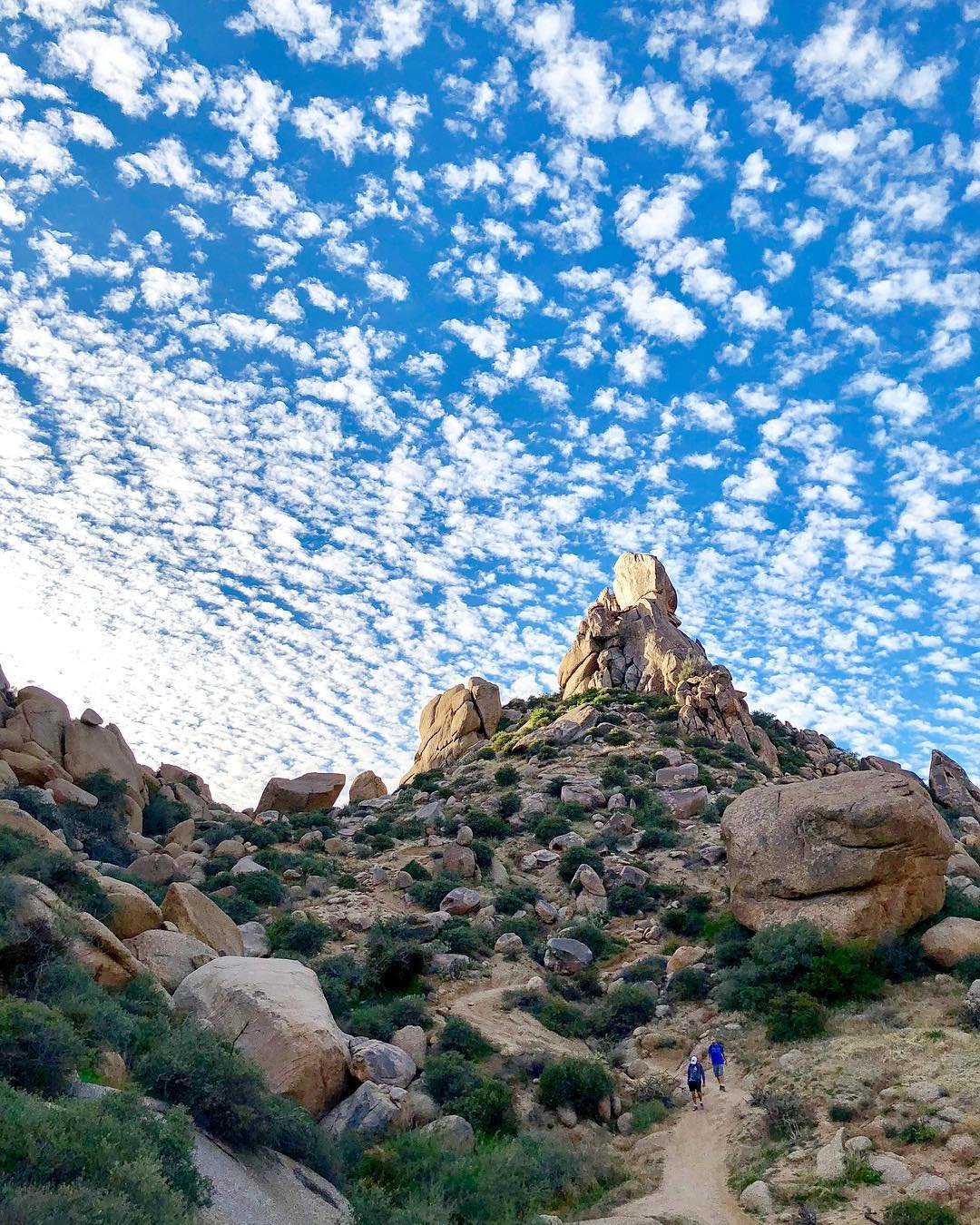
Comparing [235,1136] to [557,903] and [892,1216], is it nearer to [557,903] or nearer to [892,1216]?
[892,1216]

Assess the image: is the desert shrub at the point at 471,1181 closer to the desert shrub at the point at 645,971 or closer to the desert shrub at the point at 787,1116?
the desert shrub at the point at 787,1116

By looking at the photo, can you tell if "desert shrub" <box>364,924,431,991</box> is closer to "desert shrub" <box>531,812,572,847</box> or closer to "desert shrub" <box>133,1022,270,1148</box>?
"desert shrub" <box>133,1022,270,1148</box>

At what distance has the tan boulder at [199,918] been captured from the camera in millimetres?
18812

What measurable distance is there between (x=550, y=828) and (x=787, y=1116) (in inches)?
832

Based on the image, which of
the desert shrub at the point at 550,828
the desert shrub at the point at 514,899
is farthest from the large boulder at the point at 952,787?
the desert shrub at the point at 514,899

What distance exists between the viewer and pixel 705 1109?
17078 millimetres

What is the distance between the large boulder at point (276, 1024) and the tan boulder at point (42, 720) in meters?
27.5

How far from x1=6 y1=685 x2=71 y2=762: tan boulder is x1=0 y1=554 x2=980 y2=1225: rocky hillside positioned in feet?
0.49

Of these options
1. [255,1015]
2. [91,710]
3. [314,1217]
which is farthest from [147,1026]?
[91,710]

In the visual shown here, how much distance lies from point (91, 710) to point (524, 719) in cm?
3020

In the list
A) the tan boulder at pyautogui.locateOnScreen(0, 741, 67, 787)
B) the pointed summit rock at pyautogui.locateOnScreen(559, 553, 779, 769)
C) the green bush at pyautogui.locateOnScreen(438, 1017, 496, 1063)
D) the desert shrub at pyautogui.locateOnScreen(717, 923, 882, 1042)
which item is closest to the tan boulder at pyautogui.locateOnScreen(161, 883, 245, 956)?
the green bush at pyautogui.locateOnScreen(438, 1017, 496, 1063)

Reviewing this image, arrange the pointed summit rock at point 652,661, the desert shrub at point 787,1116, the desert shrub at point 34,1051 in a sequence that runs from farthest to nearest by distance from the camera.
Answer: the pointed summit rock at point 652,661 < the desert shrub at point 787,1116 < the desert shrub at point 34,1051

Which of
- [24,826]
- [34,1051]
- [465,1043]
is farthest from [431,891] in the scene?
[34,1051]

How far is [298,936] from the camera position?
2425cm
